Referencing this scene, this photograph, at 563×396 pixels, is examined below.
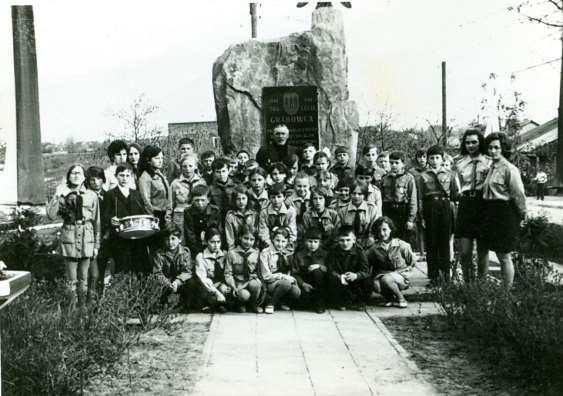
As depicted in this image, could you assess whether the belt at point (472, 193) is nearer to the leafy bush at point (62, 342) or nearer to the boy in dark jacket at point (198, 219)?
the boy in dark jacket at point (198, 219)

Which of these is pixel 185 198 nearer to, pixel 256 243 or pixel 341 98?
pixel 256 243

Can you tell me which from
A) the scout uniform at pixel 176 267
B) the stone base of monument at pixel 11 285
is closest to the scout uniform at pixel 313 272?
the scout uniform at pixel 176 267

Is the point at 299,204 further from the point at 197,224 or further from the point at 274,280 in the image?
the point at 197,224

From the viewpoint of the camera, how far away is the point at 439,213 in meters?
6.77

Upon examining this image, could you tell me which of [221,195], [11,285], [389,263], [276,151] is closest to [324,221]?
[389,263]

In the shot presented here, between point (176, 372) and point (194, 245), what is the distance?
7.19 ft

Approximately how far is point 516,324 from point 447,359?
64cm

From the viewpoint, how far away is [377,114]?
1847 centimetres

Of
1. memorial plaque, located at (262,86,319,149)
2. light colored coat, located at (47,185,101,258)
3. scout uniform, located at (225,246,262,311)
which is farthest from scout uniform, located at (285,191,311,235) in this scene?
memorial plaque, located at (262,86,319,149)

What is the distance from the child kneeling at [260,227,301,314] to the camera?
603 cm

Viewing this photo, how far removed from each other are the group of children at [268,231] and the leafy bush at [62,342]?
1.04 m

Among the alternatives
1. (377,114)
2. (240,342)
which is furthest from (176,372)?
(377,114)

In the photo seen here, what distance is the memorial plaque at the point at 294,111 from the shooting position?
8711 mm

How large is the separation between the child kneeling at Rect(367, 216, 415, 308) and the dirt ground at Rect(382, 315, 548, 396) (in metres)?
0.48
